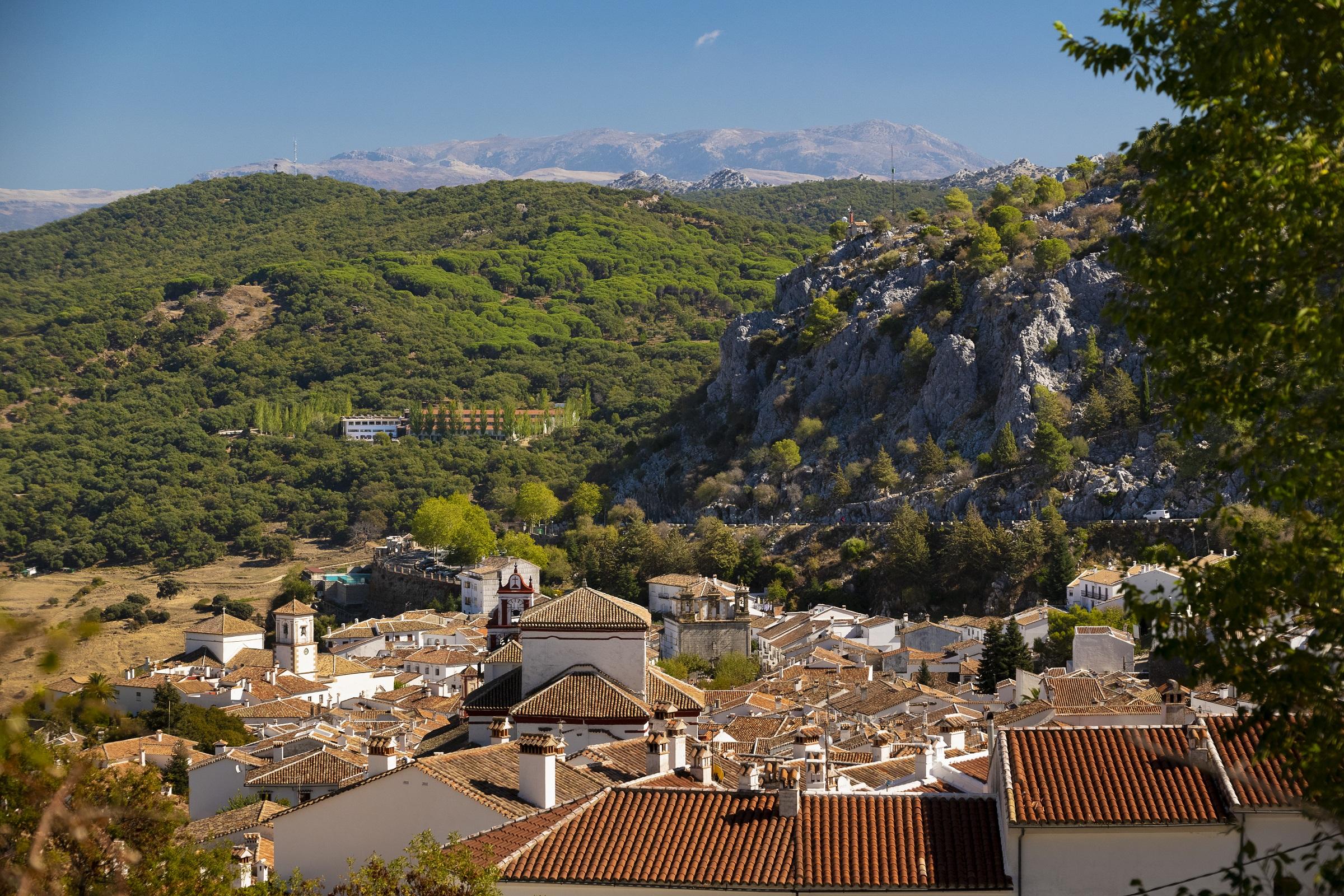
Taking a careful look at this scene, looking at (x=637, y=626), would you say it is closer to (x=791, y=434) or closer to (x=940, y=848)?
(x=940, y=848)

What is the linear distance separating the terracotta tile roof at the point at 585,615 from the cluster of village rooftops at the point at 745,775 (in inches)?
1.8

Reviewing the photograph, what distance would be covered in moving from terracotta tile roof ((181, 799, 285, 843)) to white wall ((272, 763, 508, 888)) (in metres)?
7.64

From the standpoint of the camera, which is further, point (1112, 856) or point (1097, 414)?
point (1097, 414)

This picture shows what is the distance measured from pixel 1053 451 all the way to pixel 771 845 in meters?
62.3

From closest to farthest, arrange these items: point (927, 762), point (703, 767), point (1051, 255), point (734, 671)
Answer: point (703, 767) → point (927, 762) → point (734, 671) → point (1051, 255)

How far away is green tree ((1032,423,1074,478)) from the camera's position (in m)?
75.4

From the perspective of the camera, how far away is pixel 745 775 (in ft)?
62.8

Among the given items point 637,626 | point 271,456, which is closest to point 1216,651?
point 637,626

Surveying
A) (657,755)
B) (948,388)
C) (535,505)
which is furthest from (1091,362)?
(657,755)

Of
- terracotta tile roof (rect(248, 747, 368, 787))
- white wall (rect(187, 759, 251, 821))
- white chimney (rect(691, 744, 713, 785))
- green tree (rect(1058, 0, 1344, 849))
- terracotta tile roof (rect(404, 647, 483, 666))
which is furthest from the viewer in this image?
terracotta tile roof (rect(404, 647, 483, 666))

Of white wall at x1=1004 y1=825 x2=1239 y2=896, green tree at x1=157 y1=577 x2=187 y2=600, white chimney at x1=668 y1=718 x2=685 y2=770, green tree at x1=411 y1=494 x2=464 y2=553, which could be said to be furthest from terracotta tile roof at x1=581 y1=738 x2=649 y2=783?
green tree at x1=411 y1=494 x2=464 y2=553

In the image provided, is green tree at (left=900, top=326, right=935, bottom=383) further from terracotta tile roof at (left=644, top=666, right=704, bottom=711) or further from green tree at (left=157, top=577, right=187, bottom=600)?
terracotta tile roof at (left=644, top=666, right=704, bottom=711)

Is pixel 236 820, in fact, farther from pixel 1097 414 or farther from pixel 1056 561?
pixel 1097 414

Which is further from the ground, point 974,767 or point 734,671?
point 974,767
